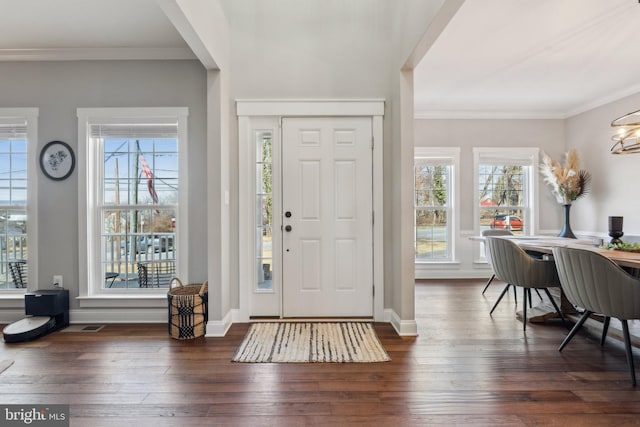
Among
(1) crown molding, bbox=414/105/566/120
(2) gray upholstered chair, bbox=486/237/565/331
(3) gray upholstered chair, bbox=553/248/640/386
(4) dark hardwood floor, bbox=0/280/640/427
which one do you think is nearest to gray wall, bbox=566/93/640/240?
(1) crown molding, bbox=414/105/566/120

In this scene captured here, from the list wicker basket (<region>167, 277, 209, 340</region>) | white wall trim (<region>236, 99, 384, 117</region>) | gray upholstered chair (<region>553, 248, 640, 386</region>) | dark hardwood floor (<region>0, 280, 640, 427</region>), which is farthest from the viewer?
white wall trim (<region>236, 99, 384, 117</region>)

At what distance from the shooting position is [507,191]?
5.97 metres

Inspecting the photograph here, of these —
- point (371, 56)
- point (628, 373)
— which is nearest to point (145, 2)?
point (371, 56)

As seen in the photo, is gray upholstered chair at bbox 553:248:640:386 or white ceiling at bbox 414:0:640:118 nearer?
gray upholstered chair at bbox 553:248:640:386

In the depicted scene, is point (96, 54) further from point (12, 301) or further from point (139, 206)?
point (12, 301)

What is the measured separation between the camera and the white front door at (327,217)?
351cm

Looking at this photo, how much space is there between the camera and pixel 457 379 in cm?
229

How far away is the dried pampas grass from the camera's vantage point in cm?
541

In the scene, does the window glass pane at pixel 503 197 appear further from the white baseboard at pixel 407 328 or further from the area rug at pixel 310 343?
the area rug at pixel 310 343

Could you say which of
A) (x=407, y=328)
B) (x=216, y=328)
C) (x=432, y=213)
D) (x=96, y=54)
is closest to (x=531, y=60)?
(x=432, y=213)

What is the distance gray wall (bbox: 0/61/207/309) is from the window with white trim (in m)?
4.58

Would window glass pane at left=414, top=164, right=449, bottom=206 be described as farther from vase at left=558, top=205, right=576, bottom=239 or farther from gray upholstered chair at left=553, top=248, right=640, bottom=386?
gray upholstered chair at left=553, top=248, right=640, bottom=386

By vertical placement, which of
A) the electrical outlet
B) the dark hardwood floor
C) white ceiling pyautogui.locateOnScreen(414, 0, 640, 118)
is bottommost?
the dark hardwood floor

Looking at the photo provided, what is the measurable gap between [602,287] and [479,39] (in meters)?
2.63
